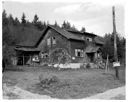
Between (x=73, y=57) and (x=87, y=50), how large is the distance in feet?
8.73

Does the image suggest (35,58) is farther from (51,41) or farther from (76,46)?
(76,46)

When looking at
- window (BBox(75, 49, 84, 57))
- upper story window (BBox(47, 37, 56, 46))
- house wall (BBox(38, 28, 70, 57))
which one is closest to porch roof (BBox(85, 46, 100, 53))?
window (BBox(75, 49, 84, 57))

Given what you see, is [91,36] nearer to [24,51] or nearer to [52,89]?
[24,51]

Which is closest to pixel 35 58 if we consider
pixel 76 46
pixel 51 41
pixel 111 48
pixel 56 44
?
pixel 51 41

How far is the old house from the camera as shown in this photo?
21484 millimetres

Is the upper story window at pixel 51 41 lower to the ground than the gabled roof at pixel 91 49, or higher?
higher

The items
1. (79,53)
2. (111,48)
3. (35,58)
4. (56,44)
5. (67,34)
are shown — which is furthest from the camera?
(35,58)

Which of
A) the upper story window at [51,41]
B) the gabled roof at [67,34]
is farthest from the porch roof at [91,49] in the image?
the upper story window at [51,41]

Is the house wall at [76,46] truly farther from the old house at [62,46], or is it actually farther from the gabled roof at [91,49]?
the gabled roof at [91,49]

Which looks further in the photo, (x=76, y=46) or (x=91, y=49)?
(x=91, y=49)

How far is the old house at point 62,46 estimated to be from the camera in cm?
2148

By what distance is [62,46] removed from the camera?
71.1 ft

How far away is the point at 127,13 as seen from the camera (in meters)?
6.29

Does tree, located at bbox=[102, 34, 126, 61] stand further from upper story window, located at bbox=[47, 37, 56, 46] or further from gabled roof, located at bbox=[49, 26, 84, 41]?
upper story window, located at bbox=[47, 37, 56, 46]
